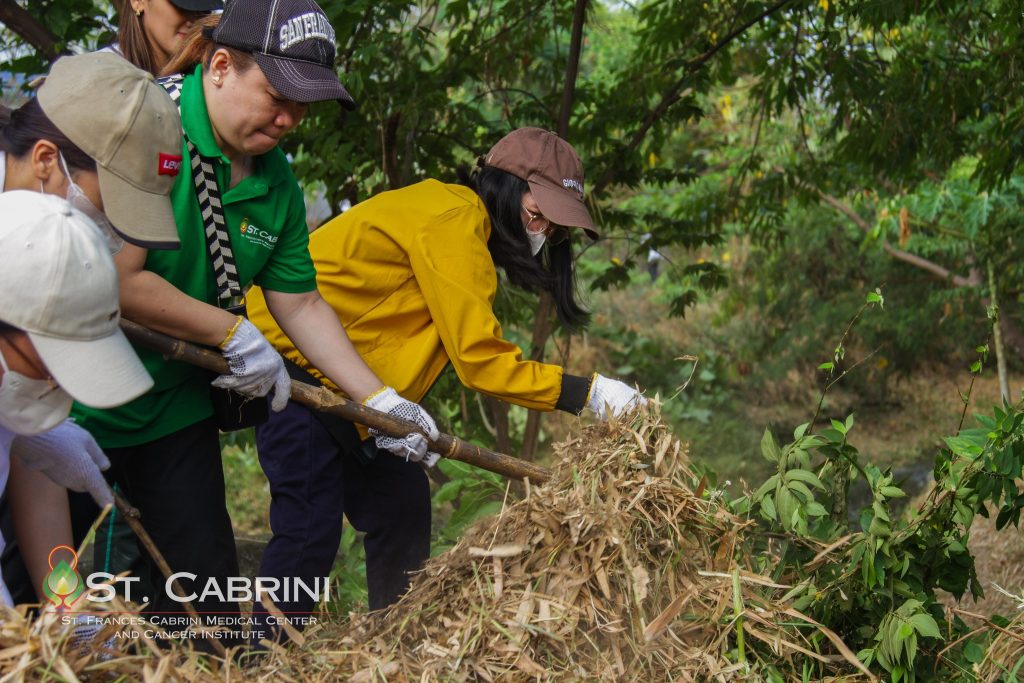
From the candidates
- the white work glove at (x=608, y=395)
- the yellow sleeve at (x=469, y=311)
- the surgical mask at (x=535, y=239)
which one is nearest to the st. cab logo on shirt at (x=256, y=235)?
the yellow sleeve at (x=469, y=311)

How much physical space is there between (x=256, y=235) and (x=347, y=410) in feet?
1.57

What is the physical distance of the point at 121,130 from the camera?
210 cm

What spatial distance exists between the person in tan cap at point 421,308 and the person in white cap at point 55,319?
1.04 m

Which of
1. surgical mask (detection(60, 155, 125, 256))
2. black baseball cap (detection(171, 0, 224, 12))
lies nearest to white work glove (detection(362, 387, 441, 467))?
surgical mask (detection(60, 155, 125, 256))

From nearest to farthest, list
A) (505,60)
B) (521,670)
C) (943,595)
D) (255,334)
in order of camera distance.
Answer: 1. (521,670)
2. (255,334)
3. (943,595)
4. (505,60)

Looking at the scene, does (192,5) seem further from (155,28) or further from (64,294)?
(64,294)

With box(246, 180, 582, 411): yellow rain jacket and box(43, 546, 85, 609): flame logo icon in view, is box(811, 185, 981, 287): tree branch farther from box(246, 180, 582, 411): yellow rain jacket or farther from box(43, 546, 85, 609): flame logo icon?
box(43, 546, 85, 609): flame logo icon

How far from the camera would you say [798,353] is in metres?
9.05

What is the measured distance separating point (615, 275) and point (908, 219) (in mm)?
3590

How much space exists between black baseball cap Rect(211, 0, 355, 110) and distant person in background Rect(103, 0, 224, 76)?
1.09 ft

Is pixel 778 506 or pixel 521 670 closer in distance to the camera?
pixel 521 670

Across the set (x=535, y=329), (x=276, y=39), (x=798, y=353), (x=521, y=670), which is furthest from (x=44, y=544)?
(x=798, y=353)

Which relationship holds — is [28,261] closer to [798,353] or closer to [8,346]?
[8,346]

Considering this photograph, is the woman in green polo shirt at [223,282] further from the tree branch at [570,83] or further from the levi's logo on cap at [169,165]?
the tree branch at [570,83]
